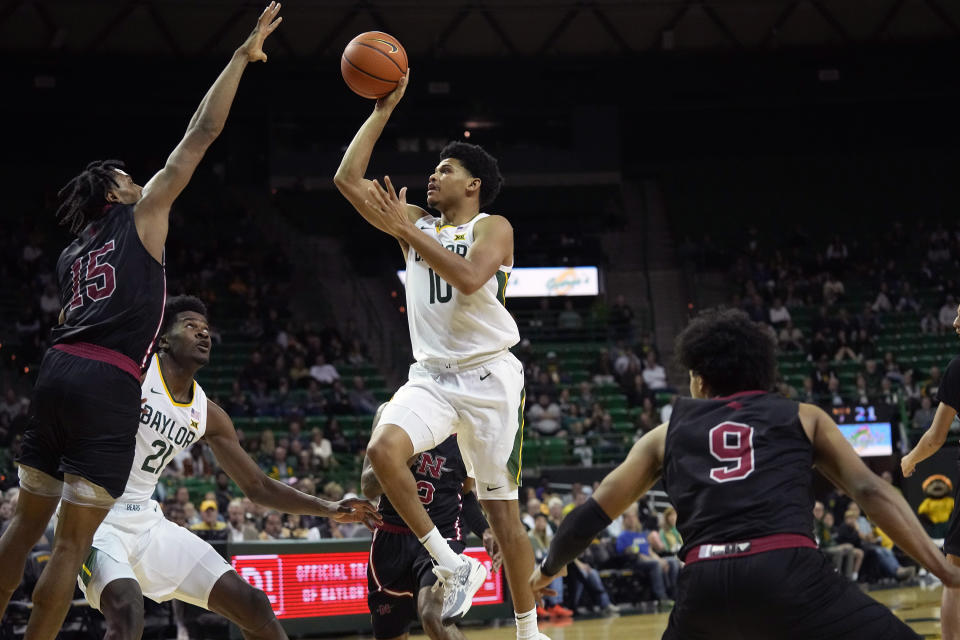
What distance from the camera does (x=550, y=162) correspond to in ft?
87.1

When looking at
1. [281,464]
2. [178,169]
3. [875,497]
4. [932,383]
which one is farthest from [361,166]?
[932,383]

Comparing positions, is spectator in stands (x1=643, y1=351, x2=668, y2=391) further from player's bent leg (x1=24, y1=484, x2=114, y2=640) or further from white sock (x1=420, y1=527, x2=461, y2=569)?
player's bent leg (x1=24, y1=484, x2=114, y2=640)

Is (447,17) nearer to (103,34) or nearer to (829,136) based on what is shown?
(103,34)

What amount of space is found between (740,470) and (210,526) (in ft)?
32.7

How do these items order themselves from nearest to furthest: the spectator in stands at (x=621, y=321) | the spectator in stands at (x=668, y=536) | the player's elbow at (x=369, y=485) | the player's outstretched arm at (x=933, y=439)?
the player's elbow at (x=369, y=485), the player's outstretched arm at (x=933, y=439), the spectator in stands at (x=668, y=536), the spectator in stands at (x=621, y=321)

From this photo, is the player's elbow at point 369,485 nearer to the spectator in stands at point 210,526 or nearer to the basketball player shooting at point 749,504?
the basketball player shooting at point 749,504

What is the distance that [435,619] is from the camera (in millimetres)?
5969

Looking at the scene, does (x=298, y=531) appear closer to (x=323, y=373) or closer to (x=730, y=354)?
(x=323, y=373)

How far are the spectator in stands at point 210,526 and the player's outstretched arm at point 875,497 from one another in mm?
9439

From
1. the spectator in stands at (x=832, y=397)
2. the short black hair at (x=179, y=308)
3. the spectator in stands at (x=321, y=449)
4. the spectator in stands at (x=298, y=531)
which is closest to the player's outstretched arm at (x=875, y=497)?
the short black hair at (x=179, y=308)

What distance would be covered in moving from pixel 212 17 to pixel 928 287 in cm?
1708

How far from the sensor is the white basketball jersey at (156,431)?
19.5 feet

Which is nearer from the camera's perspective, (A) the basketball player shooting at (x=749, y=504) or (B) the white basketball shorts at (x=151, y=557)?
(A) the basketball player shooting at (x=749, y=504)

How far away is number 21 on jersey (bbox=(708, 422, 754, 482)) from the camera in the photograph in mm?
3846
